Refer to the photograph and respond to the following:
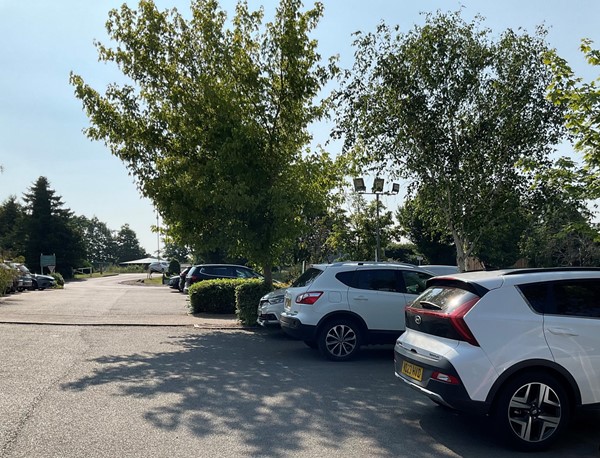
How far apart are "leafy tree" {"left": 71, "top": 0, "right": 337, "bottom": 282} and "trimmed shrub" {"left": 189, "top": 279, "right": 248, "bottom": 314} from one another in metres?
3.19

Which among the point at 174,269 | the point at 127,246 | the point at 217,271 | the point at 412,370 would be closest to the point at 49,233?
the point at 174,269

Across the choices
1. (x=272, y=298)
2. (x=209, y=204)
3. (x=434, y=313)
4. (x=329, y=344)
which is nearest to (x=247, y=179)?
(x=209, y=204)

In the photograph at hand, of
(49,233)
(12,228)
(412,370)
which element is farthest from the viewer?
(12,228)

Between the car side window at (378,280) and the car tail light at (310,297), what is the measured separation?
0.71 meters

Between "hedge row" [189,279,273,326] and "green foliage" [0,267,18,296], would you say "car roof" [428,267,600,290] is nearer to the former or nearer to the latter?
"hedge row" [189,279,273,326]

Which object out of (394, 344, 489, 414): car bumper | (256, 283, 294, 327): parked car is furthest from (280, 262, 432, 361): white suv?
(394, 344, 489, 414): car bumper

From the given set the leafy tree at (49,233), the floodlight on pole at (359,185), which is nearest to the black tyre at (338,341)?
the floodlight on pole at (359,185)

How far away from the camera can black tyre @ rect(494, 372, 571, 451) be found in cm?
527

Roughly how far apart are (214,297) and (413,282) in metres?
9.16

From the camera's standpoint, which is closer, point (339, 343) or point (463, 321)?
point (463, 321)

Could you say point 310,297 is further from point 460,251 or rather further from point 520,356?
point 460,251

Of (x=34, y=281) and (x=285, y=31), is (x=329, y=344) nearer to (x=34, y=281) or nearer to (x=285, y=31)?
(x=285, y=31)

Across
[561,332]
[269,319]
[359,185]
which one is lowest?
[269,319]

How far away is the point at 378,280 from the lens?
33.1 ft
